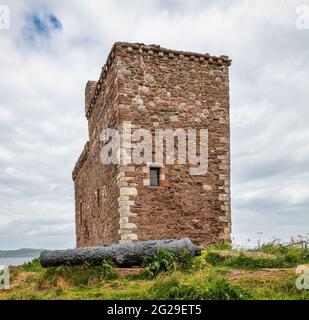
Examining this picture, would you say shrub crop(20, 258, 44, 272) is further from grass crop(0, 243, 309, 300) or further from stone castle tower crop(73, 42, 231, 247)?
stone castle tower crop(73, 42, 231, 247)

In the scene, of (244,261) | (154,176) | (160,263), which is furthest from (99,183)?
(160,263)

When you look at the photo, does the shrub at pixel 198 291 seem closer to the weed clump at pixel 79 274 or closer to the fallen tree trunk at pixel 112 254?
the weed clump at pixel 79 274

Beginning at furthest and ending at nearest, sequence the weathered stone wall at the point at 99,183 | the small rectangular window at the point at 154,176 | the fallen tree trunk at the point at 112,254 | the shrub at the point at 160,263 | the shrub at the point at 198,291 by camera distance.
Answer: the weathered stone wall at the point at 99,183 → the small rectangular window at the point at 154,176 → the fallen tree trunk at the point at 112,254 → the shrub at the point at 160,263 → the shrub at the point at 198,291

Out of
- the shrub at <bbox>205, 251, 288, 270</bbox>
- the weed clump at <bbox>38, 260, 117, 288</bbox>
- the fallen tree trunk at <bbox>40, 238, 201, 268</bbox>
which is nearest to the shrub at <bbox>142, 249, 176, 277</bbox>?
the fallen tree trunk at <bbox>40, 238, 201, 268</bbox>

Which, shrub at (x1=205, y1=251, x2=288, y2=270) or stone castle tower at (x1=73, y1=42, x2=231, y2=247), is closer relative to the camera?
shrub at (x1=205, y1=251, x2=288, y2=270)

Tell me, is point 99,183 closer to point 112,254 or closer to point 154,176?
point 154,176

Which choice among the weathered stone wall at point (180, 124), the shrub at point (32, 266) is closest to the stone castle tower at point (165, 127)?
the weathered stone wall at point (180, 124)

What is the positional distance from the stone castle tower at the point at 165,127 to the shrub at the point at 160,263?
4427 millimetres

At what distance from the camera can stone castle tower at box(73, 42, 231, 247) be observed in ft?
44.3

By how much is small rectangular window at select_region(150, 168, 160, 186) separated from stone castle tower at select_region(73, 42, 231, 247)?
34mm

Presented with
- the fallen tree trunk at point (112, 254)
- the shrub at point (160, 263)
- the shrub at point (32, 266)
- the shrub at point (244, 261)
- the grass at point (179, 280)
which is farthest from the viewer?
the shrub at point (32, 266)

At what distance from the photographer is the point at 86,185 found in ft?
67.2

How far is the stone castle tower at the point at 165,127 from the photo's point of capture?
13492mm
